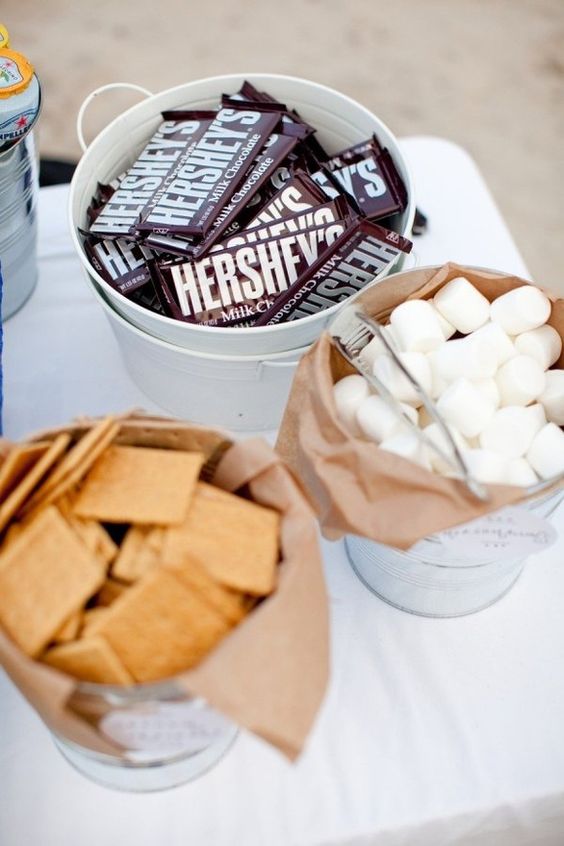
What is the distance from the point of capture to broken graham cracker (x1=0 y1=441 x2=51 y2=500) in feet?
1.76

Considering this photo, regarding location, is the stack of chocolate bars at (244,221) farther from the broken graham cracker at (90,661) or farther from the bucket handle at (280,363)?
the broken graham cracker at (90,661)

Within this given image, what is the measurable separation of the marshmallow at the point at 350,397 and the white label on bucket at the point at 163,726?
0.84 ft

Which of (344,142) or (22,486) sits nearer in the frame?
(22,486)

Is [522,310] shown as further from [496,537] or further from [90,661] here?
[90,661]

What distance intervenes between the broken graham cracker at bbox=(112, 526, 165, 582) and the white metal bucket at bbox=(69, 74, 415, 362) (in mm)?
223

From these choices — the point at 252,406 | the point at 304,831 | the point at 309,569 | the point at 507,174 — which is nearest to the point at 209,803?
the point at 304,831

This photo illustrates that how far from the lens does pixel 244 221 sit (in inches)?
33.1

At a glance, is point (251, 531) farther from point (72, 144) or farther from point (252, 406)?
point (72, 144)

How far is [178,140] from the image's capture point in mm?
898

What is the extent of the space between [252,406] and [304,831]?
0.39 metres

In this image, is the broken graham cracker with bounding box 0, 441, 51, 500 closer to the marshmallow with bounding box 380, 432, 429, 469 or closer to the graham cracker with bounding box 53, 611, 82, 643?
the graham cracker with bounding box 53, 611, 82, 643

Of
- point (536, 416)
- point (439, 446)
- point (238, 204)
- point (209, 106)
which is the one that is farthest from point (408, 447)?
point (209, 106)

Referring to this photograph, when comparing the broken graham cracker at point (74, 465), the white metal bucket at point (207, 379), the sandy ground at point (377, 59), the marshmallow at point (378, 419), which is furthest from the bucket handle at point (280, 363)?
the sandy ground at point (377, 59)

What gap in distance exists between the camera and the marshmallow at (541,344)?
723 mm
